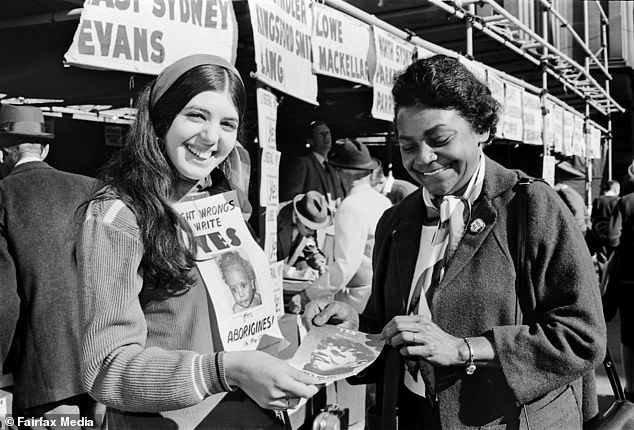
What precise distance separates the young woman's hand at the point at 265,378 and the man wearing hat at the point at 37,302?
2.33 meters

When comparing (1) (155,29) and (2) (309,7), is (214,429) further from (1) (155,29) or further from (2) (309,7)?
(2) (309,7)

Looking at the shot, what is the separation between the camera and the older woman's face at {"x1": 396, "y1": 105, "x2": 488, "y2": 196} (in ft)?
6.35

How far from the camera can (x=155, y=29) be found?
11.6ft

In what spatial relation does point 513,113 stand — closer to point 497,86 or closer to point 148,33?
point 497,86

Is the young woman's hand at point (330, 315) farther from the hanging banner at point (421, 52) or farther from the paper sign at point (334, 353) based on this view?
the hanging banner at point (421, 52)

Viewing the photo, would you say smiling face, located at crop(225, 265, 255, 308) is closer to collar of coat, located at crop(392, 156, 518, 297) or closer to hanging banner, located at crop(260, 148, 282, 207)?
collar of coat, located at crop(392, 156, 518, 297)

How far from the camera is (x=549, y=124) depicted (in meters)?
10.7

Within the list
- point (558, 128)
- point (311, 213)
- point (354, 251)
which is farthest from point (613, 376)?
point (558, 128)

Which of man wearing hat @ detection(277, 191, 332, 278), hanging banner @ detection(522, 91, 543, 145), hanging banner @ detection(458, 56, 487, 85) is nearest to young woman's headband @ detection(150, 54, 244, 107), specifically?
man wearing hat @ detection(277, 191, 332, 278)

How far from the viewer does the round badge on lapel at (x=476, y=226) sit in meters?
1.91

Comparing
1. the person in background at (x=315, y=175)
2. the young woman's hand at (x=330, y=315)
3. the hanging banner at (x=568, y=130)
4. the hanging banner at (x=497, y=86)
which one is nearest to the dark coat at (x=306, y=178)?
the person in background at (x=315, y=175)

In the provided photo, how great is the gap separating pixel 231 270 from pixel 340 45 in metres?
3.66

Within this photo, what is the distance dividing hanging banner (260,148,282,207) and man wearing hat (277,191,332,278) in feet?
3.77

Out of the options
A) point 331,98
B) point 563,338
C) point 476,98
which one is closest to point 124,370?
point 563,338
